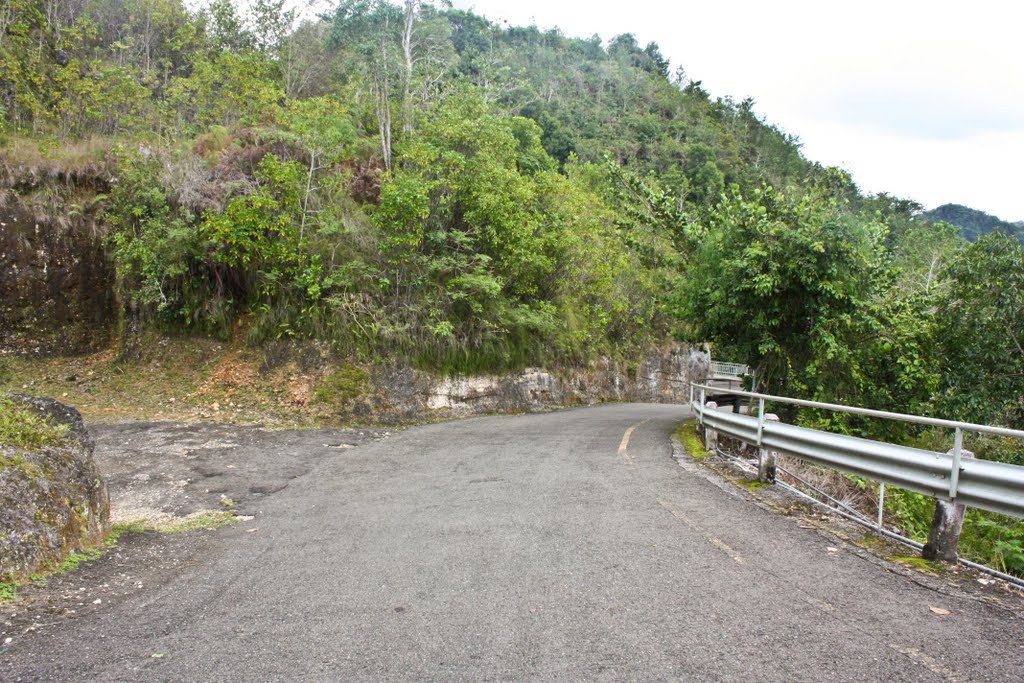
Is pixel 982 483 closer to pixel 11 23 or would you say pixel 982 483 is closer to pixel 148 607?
pixel 148 607

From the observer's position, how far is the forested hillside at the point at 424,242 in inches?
538

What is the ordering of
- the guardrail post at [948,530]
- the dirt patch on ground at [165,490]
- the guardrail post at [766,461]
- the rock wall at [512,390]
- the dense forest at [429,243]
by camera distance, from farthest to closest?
1. the rock wall at [512,390]
2. the dense forest at [429,243]
3. the guardrail post at [766,461]
4. the guardrail post at [948,530]
5. the dirt patch on ground at [165,490]

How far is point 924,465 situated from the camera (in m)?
5.18

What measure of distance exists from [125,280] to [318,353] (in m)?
6.02

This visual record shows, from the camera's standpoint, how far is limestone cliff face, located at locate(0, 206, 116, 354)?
16.1m

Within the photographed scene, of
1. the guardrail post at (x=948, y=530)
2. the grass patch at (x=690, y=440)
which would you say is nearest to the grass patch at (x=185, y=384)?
the grass patch at (x=690, y=440)

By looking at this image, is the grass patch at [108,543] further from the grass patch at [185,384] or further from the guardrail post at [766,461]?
the grass patch at [185,384]

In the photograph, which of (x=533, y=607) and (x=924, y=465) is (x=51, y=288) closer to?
(x=533, y=607)

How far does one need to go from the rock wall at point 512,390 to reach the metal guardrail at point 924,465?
982cm

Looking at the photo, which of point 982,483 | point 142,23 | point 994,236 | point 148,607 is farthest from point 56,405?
point 142,23

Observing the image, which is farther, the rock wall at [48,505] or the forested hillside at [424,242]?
the forested hillside at [424,242]

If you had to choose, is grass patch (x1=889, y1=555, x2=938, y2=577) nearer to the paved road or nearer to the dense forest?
the paved road

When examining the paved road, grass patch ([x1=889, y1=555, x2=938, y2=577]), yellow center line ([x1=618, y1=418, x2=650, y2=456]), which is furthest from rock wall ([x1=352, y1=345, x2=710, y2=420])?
grass patch ([x1=889, y1=555, x2=938, y2=577])

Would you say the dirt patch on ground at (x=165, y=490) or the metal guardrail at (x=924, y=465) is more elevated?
the metal guardrail at (x=924, y=465)
